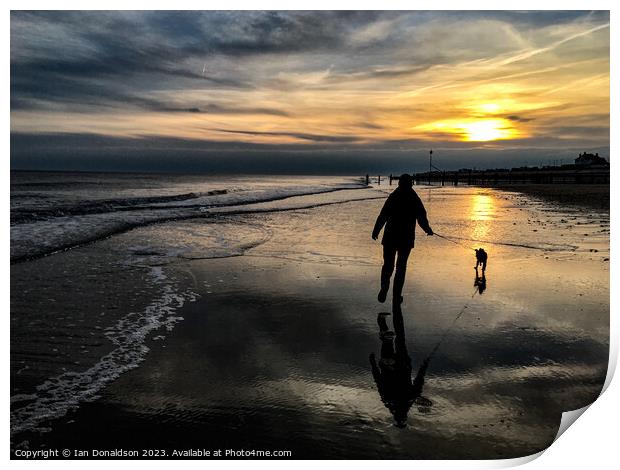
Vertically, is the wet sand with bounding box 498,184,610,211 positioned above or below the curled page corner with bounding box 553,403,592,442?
above

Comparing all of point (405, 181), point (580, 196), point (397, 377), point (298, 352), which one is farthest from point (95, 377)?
point (580, 196)

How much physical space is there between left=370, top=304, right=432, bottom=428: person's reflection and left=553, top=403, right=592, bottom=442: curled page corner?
114cm

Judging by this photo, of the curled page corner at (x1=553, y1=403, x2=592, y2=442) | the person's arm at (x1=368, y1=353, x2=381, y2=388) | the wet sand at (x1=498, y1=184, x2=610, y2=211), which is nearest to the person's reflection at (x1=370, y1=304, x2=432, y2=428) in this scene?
the person's arm at (x1=368, y1=353, x2=381, y2=388)

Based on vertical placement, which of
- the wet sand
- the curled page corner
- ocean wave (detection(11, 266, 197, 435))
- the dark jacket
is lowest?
the curled page corner

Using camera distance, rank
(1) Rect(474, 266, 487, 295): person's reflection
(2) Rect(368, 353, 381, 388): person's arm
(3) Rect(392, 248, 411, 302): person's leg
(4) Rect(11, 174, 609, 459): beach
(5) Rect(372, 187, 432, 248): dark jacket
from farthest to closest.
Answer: (1) Rect(474, 266, 487, 295): person's reflection
(5) Rect(372, 187, 432, 248): dark jacket
(3) Rect(392, 248, 411, 302): person's leg
(2) Rect(368, 353, 381, 388): person's arm
(4) Rect(11, 174, 609, 459): beach

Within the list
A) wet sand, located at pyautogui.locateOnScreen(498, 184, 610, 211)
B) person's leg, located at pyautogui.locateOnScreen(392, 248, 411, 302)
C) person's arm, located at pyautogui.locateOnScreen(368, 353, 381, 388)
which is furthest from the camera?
wet sand, located at pyautogui.locateOnScreen(498, 184, 610, 211)

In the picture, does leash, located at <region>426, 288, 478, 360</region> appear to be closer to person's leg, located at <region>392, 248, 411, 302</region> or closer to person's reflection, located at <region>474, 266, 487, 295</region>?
person's reflection, located at <region>474, 266, 487, 295</region>

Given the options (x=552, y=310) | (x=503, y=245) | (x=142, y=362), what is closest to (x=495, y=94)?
(x=503, y=245)

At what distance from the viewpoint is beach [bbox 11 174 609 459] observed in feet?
12.2

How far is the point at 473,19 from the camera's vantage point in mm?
6430

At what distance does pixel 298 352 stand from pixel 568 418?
109 inches

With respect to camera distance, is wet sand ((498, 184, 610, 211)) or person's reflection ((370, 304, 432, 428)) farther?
wet sand ((498, 184, 610, 211))

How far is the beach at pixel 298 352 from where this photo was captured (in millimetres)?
3717

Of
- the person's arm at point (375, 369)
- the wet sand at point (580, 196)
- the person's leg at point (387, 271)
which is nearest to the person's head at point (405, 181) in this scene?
the person's leg at point (387, 271)
